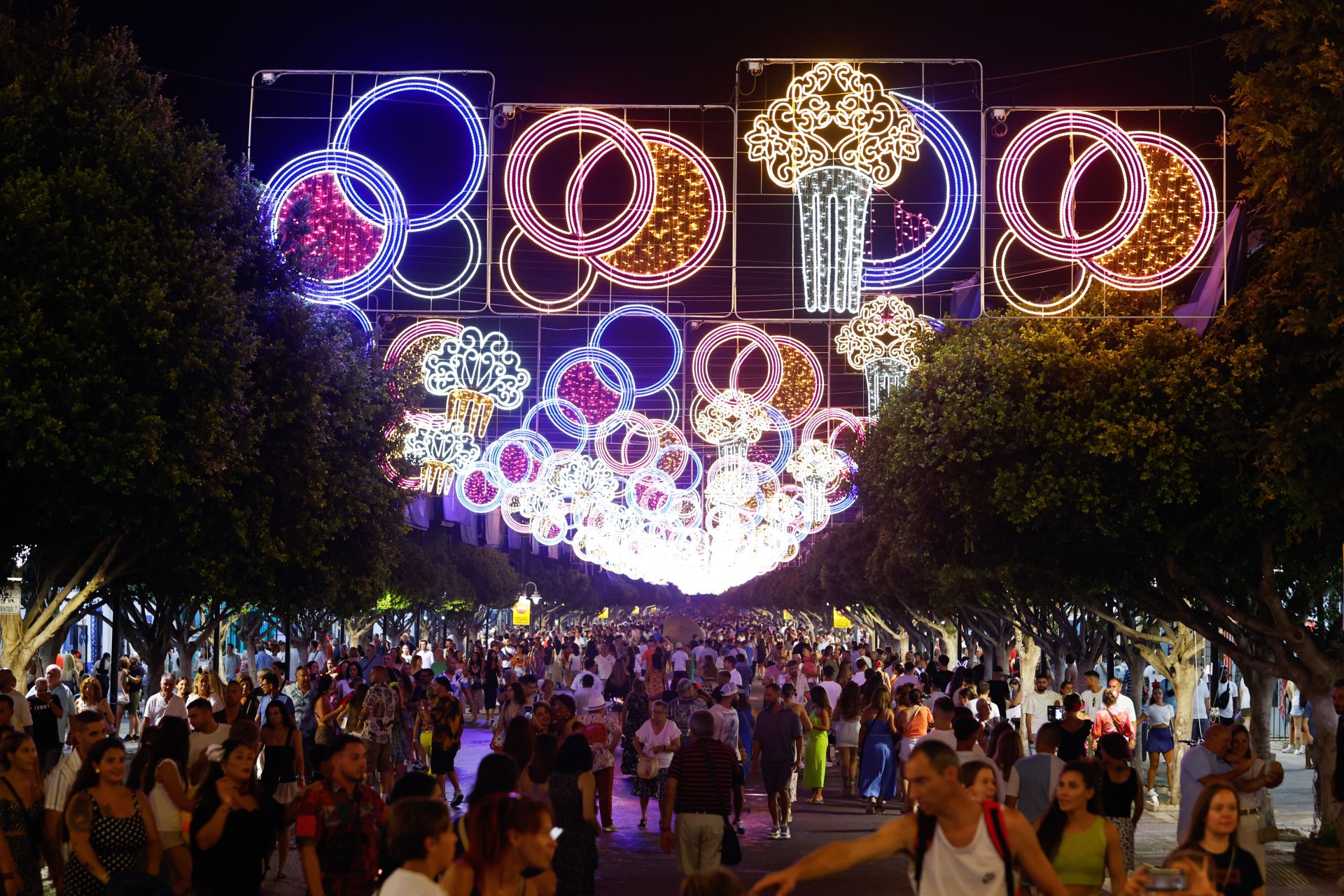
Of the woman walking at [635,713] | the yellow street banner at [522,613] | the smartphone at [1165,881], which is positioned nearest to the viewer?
the smartphone at [1165,881]

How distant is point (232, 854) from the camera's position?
8289 mm

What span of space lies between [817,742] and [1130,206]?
29.6ft

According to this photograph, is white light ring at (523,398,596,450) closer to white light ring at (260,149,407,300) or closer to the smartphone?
white light ring at (260,149,407,300)

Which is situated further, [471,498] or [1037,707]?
[471,498]

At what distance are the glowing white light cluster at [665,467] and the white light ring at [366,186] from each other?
366 centimetres

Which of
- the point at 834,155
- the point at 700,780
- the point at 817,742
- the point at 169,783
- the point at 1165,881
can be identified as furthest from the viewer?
→ the point at 817,742

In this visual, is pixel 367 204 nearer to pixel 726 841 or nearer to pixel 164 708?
pixel 164 708

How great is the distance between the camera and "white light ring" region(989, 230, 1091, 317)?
61.5 feet

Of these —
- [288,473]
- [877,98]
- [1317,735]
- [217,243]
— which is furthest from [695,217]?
[1317,735]

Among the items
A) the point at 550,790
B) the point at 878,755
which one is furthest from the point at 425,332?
the point at 550,790

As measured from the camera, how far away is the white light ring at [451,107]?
61.6 ft

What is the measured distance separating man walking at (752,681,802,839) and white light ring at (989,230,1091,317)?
534 centimetres

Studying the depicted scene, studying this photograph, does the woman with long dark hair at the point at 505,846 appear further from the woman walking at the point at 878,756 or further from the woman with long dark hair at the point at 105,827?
the woman walking at the point at 878,756

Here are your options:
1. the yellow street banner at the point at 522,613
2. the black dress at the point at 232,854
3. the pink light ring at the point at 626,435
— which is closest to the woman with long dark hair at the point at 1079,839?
the black dress at the point at 232,854
